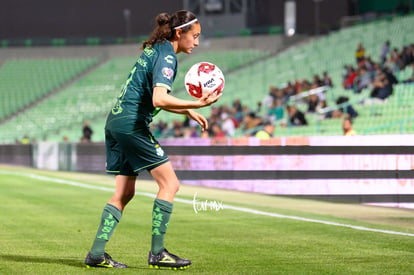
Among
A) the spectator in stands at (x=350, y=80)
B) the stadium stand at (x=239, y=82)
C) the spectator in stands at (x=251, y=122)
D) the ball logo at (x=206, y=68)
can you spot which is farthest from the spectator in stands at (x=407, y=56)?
the ball logo at (x=206, y=68)

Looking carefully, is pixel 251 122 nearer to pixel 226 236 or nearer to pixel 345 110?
pixel 345 110

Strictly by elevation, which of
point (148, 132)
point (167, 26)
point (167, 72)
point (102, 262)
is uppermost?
point (167, 26)

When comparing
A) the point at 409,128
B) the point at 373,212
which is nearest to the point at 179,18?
the point at 373,212

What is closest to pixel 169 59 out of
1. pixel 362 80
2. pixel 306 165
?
pixel 306 165

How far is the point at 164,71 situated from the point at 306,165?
1007cm

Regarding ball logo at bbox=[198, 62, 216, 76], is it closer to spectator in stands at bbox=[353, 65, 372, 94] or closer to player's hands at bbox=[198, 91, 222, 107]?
player's hands at bbox=[198, 91, 222, 107]

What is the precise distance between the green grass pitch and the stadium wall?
575 millimetres

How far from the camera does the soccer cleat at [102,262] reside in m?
7.07

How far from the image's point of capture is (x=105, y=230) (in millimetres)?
7113

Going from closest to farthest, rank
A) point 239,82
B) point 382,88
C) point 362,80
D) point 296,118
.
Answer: point 382,88 < point 296,118 < point 362,80 < point 239,82

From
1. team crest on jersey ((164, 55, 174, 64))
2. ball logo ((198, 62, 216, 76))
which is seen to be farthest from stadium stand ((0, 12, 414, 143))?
team crest on jersey ((164, 55, 174, 64))

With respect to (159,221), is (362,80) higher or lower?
higher

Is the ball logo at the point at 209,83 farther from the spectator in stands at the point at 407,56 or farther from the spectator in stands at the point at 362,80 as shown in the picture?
the spectator in stands at the point at 362,80

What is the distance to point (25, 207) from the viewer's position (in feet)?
45.7
